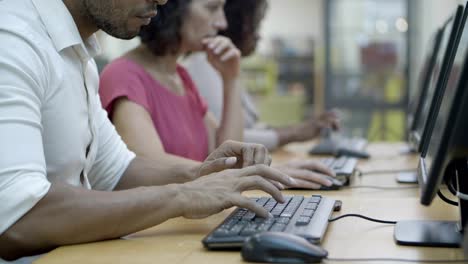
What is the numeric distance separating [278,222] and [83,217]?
10.7 inches

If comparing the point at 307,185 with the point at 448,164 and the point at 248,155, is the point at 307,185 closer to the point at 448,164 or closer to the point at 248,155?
the point at 248,155

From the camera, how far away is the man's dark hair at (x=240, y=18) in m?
2.76

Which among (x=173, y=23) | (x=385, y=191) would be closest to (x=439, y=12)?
(x=173, y=23)

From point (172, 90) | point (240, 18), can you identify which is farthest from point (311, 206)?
point (240, 18)

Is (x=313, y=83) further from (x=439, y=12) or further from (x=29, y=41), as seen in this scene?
(x=29, y=41)

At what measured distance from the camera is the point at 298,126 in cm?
282

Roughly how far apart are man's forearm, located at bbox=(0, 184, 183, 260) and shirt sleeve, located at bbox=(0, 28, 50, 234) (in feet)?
0.06

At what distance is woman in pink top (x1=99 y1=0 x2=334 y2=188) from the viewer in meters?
1.76

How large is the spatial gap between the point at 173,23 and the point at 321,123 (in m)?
0.95

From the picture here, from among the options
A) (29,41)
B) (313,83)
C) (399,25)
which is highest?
(29,41)

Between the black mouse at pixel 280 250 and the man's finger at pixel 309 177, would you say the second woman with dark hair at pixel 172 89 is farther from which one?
the black mouse at pixel 280 250

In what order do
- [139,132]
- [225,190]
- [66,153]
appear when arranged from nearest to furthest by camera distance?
[225,190] < [66,153] < [139,132]

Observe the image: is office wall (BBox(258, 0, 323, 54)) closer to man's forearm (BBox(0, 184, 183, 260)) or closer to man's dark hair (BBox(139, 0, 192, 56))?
man's dark hair (BBox(139, 0, 192, 56))

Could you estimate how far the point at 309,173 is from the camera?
1.54 metres
